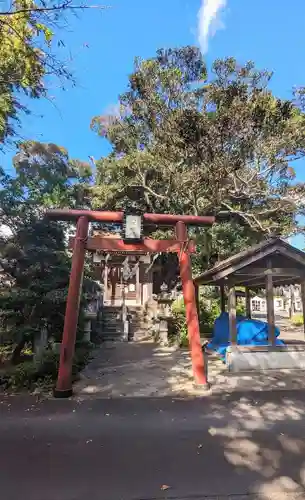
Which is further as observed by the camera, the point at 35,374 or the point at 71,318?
the point at 35,374

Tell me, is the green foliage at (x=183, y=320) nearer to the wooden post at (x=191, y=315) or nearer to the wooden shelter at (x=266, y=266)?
the wooden shelter at (x=266, y=266)

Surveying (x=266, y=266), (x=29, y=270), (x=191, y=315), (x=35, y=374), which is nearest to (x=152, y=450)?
(x=191, y=315)

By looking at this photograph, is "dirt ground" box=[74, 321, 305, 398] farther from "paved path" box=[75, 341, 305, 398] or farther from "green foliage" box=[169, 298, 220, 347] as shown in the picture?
"green foliage" box=[169, 298, 220, 347]

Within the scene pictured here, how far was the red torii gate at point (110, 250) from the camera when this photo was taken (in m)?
6.45

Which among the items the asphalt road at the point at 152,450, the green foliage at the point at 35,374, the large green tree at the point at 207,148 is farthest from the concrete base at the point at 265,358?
the large green tree at the point at 207,148

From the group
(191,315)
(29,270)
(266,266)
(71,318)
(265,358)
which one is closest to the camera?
(71,318)

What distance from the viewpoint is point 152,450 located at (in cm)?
388

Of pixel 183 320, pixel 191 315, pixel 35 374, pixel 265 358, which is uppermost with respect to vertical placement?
pixel 191 315

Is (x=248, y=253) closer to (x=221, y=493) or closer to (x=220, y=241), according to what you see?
(x=221, y=493)

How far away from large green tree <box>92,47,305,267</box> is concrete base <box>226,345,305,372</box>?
28.0ft

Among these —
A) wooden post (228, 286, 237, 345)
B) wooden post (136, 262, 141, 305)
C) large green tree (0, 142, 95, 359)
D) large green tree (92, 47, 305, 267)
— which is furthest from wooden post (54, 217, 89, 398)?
wooden post (136, 262, 141, 305)

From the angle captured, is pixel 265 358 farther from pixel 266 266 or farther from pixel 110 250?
pixel 110 250

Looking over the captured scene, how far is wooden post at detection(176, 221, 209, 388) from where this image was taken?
666 cm

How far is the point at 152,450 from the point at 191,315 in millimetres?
3328
